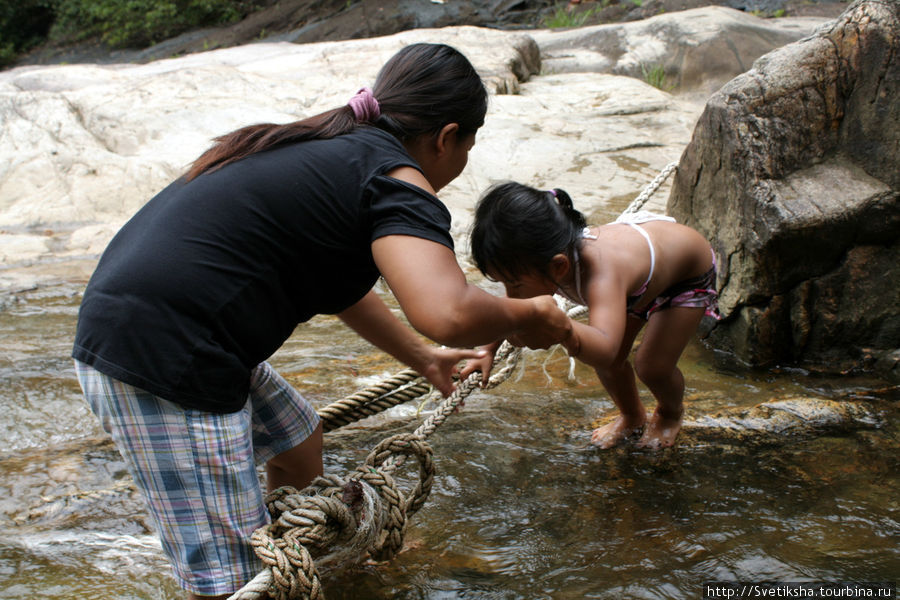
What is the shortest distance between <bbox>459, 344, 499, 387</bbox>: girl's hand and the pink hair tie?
93 centimetres

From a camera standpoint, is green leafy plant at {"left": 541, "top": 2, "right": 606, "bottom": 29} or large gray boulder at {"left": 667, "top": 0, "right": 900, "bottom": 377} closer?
large gray boulder at {"left": 667, "top": 0, "right": 900, "bottom": 377}

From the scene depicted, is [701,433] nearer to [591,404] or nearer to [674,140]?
[591,404]

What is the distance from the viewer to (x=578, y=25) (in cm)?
1241

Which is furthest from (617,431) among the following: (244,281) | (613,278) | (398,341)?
(244,281)

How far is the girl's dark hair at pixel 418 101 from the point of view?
1659 millimetres

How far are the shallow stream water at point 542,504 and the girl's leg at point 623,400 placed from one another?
78 millimetres

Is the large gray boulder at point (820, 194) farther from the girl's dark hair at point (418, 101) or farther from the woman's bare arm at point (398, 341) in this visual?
the girl's dark hair at point (418, 101)

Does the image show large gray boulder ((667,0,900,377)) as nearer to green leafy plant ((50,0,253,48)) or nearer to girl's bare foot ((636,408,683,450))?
girl's bare foot ((636,408,683,450))

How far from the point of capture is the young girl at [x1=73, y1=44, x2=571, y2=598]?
1481 mm

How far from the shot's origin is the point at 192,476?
1.61m

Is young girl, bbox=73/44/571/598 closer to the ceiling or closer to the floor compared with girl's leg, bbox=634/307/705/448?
closer to the ceiling

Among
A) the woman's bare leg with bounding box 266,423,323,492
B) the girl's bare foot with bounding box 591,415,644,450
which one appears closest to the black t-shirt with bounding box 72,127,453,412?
the woman's bare leg with bounding box 266,423,323,492

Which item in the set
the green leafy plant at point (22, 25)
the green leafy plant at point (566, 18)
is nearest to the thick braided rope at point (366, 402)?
the green leafy plant at point (566, 18)

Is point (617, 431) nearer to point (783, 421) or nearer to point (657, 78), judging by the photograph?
point (783, 421)
